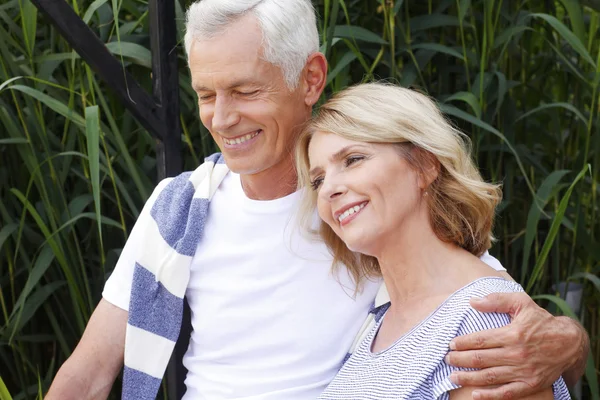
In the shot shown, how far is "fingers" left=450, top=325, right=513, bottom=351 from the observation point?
151cm

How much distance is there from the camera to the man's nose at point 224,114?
1.87 meters

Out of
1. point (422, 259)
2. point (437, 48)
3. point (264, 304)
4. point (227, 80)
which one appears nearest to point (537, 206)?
point (437, 48)

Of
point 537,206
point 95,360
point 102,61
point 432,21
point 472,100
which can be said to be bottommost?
point 95,360

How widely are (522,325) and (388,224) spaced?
28 centimetres

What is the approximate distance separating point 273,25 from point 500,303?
2.24 ft

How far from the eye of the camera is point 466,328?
5.09 ft

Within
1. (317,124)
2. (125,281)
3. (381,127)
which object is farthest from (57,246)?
(381,127)

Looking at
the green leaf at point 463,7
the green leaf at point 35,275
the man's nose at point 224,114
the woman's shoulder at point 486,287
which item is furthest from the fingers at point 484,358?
the green leaf at point 35,275

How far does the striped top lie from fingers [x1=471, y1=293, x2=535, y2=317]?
0.01 meters

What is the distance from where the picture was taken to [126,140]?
2.26m

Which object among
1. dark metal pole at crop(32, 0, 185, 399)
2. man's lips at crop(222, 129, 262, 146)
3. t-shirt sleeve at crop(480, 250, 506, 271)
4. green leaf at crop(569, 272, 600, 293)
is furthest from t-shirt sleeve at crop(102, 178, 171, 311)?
green leaf at crop(569, 272, 600, 293)

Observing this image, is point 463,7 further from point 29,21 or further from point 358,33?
point 29,21

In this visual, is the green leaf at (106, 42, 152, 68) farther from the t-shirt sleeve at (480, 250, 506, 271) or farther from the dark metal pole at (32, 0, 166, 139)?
the t-shirt sleeve at (480, 250, 506, 271)

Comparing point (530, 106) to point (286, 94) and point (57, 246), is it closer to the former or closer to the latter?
point (286, 94)
